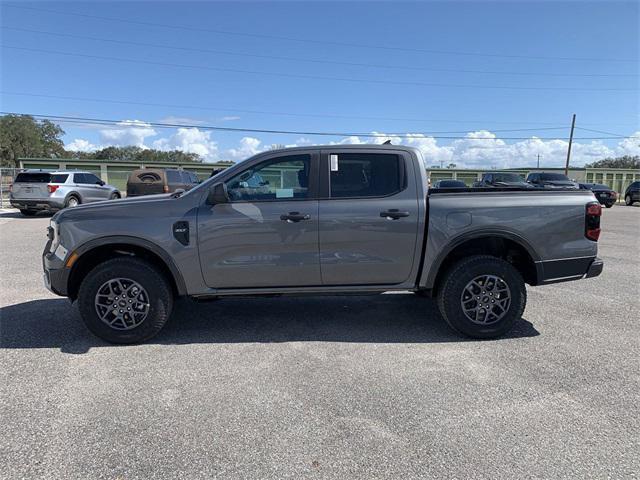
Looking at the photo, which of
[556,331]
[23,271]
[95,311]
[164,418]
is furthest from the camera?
[23,271]

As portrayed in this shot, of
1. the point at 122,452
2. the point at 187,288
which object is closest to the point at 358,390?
the point at 122,452

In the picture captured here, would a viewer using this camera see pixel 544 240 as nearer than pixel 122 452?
No

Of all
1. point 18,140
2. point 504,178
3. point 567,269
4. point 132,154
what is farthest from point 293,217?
point 132,154

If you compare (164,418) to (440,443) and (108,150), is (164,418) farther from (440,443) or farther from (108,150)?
(108,150)

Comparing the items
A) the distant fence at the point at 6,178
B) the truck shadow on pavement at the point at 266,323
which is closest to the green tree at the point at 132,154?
the distant fence at the point at 6,178

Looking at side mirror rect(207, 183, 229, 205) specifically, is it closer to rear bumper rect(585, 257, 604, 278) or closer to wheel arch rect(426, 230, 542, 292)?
wheel arch rect(426, 230, 542, 292)

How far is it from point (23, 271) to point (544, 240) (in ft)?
25.6

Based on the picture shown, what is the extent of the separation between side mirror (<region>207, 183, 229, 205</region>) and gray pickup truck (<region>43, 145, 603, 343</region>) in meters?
0.01

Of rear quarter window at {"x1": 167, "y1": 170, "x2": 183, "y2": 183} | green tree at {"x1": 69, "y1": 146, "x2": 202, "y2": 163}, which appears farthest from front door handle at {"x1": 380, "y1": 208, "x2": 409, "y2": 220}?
green tree at {"x1": 69, "y1": 146, "x2": 202, "y2": 163}

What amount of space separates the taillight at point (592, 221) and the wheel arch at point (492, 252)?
0.59 metres

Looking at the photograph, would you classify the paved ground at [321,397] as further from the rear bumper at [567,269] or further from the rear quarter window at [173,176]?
the rear quarter window at [173,176]

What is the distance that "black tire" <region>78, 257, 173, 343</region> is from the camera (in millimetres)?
4160

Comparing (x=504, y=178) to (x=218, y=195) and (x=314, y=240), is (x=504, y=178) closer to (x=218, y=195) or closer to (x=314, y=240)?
(x=314, y=240)

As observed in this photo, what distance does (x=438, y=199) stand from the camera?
171 inches
